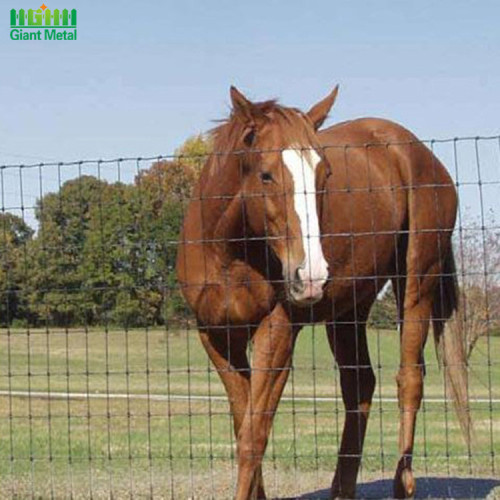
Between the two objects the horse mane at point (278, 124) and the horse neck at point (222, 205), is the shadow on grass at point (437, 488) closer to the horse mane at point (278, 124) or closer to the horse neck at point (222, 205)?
the horse neck at point (222, 205)

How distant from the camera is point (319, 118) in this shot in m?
6.99

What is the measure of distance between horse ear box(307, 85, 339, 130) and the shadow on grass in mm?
2519

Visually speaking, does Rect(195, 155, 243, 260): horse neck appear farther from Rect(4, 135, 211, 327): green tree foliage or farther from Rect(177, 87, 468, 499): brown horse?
Rect(4, 135, 211, 327): green tree foliage

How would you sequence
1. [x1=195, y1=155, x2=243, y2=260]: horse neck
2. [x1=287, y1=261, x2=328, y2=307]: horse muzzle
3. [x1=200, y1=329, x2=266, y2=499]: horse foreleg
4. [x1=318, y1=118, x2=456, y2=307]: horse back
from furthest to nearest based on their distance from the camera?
[x1=318, y1=118, x2=456, y2=307]: horse back < [x1=200, y1=329, x2=266, y2=499]: horse foreleg < [x1=195, y1=155, x2=243, y2=260]: horse neck < [x1=287, y1=261, x2=328, y2=307]: horse muzzle

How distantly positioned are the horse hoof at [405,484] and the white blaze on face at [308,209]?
7.03ft

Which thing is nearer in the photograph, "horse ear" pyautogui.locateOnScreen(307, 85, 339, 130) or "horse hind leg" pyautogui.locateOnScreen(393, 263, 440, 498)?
"horse ear" pyautogui.locateOnScreen(307, 85, 339, 130)

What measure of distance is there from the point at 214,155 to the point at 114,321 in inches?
67.5

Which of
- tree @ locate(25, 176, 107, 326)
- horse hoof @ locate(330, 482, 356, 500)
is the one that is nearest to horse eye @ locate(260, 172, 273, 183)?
tree @ locate(25, 176, 107, 326)

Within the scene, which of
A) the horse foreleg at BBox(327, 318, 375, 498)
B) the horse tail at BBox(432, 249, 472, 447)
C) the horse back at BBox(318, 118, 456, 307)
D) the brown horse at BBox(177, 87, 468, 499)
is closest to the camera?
the brown horse at BBox(177, 87, 468, 499)

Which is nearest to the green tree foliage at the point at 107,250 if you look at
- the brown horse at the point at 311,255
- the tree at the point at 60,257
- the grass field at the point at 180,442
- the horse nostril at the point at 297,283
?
the tree at the point at 60,257

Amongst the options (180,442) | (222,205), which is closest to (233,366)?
(222,205)

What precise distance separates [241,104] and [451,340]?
2.65 meters

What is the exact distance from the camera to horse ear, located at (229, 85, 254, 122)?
654 cm

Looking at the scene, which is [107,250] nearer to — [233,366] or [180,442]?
[233,366]
